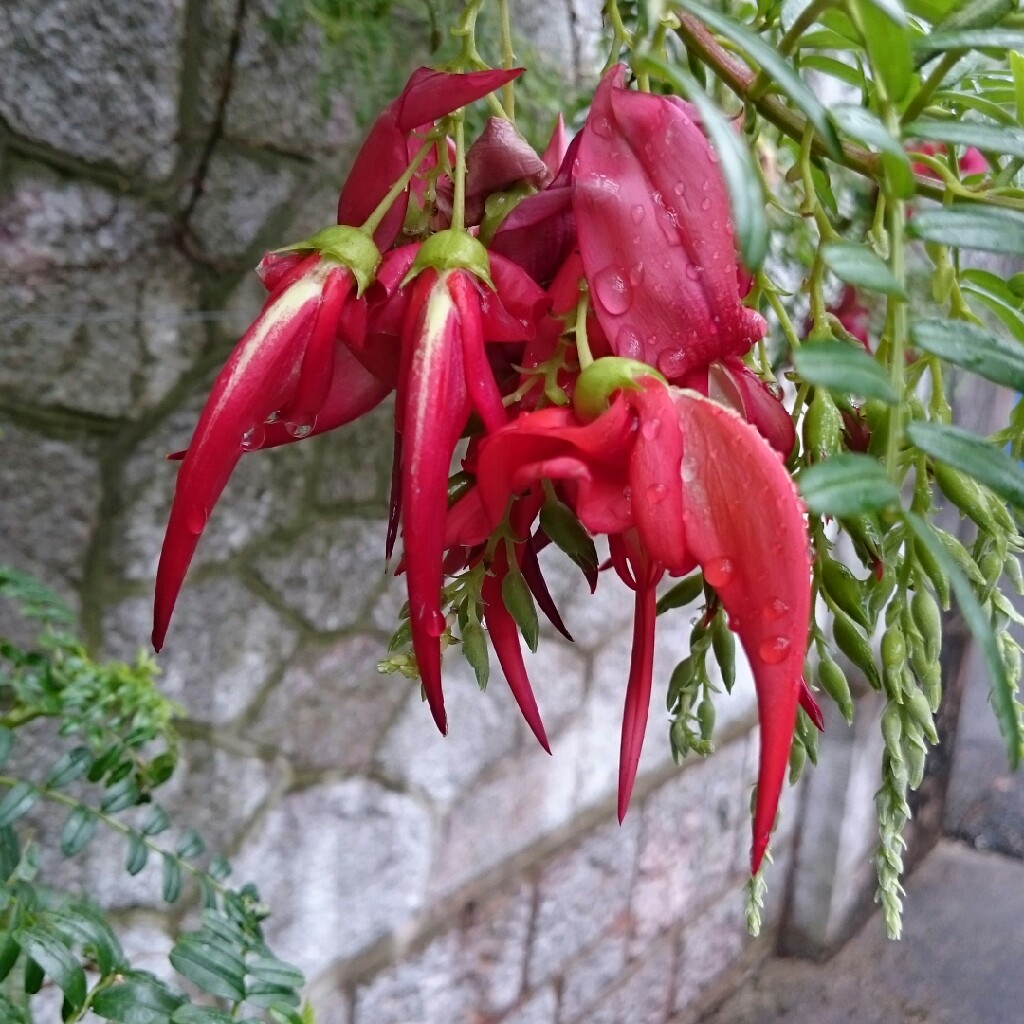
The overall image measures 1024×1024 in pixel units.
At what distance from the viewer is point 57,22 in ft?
2.21

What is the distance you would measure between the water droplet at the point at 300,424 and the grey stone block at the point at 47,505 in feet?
1.64

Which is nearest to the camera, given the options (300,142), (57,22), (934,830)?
(57,22)

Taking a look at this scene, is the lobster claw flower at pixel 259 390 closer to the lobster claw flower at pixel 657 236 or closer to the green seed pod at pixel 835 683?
the lobster claw flower at pixel 657 236

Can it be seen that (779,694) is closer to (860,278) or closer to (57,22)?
(860,278)

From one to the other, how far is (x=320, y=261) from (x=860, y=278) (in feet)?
0.55

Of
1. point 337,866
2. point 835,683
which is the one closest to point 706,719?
point 835,683

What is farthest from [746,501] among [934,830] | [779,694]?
[934,830]

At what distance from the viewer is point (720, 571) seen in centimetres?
25

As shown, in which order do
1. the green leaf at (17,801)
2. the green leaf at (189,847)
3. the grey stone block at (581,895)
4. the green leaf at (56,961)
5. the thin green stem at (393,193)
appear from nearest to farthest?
the thin green stem at (393,193)
the green leaf at (56,961)
the green leaf at (17,801)
the green leaf at (189,847)
the grey stone block at (581,895)

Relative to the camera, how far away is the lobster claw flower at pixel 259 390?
0.95 ft

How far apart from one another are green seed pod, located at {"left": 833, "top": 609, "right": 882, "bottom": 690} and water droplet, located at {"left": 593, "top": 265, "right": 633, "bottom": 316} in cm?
14

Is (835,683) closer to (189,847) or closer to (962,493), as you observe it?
(962,493)

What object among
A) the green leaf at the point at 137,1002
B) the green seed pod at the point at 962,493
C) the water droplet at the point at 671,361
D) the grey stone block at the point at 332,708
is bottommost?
the grey stone block at the point at 332,708

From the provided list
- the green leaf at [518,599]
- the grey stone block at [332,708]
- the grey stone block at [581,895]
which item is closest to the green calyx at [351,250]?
the green leaf at [518,599]
